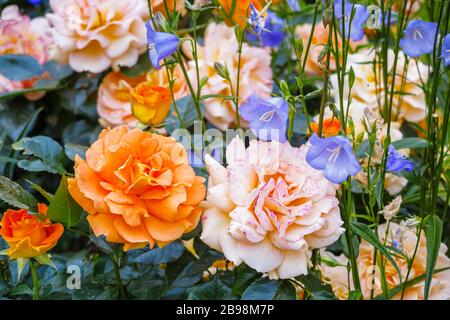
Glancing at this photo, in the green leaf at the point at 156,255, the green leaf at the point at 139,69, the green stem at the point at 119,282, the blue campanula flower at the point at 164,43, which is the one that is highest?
the blue campanula flower at the point at 164,43

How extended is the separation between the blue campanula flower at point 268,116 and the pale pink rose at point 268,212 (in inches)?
0.7

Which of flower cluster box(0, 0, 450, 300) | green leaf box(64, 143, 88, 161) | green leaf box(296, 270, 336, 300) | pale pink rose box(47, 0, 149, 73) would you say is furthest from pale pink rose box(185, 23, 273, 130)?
green leaf box(296, 270, 336, 300)

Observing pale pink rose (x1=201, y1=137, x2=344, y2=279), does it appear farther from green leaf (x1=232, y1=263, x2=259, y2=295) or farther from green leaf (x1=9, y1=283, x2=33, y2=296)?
green leaf (x1=9, y1=283, x2=33, y2=296)

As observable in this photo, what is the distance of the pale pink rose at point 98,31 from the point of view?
1.15 meters

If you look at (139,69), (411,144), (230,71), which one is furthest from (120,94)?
(411,144)

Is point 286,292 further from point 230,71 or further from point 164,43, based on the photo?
point 230,71

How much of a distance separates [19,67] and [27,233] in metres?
0.53

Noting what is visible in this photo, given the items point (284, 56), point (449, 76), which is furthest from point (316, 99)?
point (449, 76)

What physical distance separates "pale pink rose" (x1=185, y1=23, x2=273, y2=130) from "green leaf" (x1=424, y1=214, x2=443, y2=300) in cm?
41

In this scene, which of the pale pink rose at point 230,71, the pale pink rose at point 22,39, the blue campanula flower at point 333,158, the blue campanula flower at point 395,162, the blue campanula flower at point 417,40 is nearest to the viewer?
the blue campanula flower at point 333,158

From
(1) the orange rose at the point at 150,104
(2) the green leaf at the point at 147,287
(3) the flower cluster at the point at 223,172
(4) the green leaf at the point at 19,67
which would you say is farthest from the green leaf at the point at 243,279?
(4) the green leaf at the point at 19,67

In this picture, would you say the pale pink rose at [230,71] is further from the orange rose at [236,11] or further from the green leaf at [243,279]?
the green leaf at [243,279]

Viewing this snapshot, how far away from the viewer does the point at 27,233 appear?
78 centimetres
